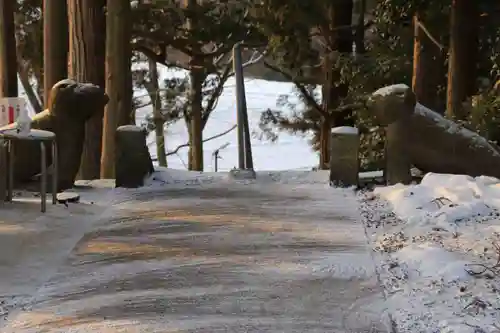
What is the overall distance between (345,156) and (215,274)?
133 inches

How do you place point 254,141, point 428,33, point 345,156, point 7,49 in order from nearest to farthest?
1. point 345,156
2. point 428,33
3. point 7,49
4. point 254,141

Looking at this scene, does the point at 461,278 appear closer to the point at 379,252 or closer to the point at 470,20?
the point at 379,252

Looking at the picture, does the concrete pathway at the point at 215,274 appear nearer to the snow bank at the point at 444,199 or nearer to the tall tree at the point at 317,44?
the snow bank at the point at 444,199

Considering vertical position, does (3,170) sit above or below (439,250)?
above

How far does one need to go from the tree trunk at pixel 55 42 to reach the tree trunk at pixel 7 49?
89 cm

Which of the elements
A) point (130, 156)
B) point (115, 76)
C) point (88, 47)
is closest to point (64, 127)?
point (130, 156)

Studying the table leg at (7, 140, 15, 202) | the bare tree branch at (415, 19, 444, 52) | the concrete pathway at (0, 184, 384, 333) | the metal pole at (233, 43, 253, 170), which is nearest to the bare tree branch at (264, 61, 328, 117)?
the bare tree branch at (415, 19, 444, 52)

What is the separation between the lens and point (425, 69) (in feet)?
39.2

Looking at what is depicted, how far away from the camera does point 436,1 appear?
11.1m

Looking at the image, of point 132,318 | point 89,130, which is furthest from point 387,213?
point 89,130

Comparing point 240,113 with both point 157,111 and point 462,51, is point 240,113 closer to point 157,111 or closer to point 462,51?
point 462,51

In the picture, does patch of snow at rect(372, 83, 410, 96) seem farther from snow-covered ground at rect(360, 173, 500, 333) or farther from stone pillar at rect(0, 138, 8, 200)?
stone pillar at rect(0, 138, 8, 200)

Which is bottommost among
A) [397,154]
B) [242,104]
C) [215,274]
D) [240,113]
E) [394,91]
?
[215,274]

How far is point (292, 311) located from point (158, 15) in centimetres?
1289
